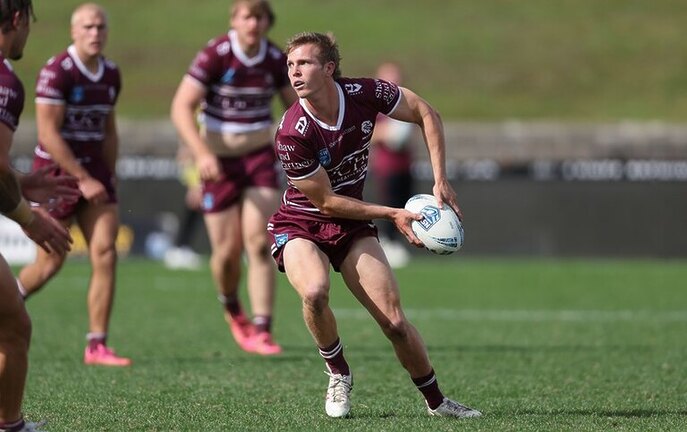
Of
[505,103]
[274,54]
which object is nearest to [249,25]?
[274,54]

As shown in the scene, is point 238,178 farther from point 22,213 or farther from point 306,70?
point 22,213

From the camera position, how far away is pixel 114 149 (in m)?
8.73

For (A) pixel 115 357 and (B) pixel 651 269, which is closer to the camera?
(A) pixel 115 357

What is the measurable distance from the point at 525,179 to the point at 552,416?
1243cm

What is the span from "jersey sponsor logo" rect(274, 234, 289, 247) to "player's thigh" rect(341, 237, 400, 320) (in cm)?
33

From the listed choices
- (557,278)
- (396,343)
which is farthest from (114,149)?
(557,278)

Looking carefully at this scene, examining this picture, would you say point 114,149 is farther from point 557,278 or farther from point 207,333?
point 557,278

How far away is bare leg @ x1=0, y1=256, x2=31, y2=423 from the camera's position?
206 inches

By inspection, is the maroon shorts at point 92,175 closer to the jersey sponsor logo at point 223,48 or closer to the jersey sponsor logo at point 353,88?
the jersey sponsor logo at point 223,48

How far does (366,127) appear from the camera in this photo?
6441 millimetres

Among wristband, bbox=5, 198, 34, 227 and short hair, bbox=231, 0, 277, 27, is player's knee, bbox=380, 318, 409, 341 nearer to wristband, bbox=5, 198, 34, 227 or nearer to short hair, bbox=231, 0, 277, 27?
wristband, bbox=5, 198, 34, 227

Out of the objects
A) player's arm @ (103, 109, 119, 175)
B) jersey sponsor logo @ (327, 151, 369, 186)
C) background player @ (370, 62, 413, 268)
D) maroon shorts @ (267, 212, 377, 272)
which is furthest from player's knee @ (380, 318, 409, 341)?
background player @ (370, 62, 413, 268)

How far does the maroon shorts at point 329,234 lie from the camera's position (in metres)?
6.47

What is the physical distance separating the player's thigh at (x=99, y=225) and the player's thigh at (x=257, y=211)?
1.13 m
